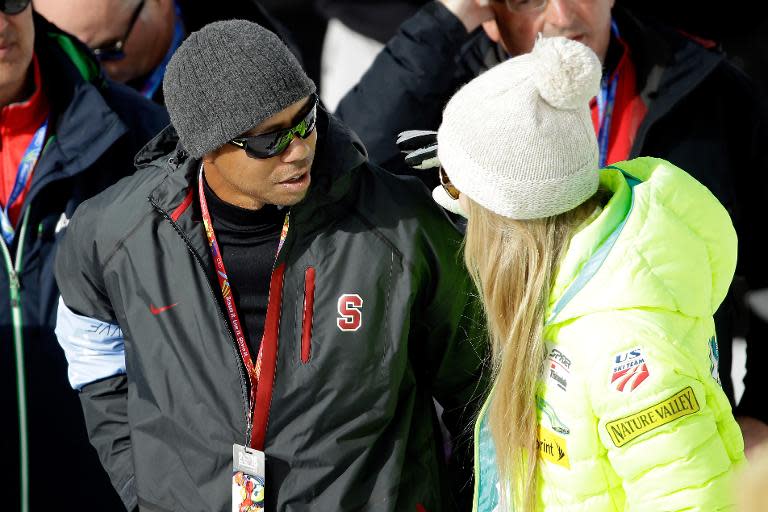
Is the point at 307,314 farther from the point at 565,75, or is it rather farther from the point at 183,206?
the point at 565,75

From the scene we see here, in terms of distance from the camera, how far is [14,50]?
321cm

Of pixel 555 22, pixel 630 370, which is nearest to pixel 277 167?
pixel 630 370

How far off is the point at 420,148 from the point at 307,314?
49cm

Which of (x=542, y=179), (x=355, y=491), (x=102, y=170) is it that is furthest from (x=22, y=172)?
(x=542, y=179)

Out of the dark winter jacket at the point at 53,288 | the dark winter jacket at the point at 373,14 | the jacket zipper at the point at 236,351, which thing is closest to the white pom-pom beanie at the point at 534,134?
the jacket zipper at the point at 236,351

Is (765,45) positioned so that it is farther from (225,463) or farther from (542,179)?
(225,463)

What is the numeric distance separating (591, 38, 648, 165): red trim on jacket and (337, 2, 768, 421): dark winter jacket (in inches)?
2.1

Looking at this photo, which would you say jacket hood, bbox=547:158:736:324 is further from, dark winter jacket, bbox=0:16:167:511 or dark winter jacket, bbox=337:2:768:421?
dark winter jacket, bbox=0:16:167:511

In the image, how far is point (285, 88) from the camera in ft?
7.72

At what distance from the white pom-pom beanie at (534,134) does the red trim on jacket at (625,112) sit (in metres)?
1.07

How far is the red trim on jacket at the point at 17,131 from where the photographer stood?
3.26 metres

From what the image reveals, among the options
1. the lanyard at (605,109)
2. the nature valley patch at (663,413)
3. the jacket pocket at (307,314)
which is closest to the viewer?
the nature valley patch at (663,413)

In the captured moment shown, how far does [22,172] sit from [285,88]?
123cm

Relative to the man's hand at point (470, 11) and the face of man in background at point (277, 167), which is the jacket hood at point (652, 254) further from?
the man's hand at point (470, 11)
